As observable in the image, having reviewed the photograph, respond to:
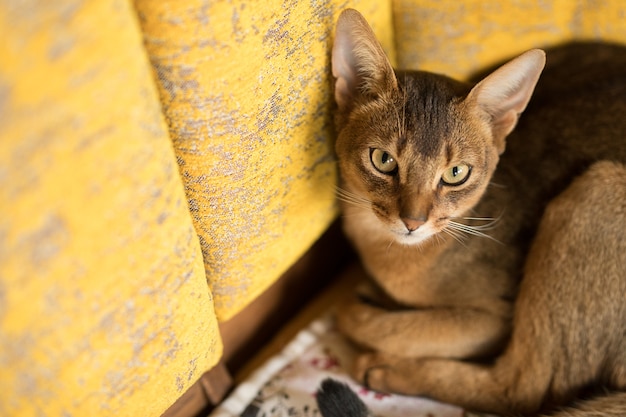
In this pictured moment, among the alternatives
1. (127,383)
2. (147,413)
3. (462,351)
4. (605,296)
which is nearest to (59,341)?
(127,383)

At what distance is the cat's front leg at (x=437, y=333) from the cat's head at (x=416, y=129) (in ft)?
0.94

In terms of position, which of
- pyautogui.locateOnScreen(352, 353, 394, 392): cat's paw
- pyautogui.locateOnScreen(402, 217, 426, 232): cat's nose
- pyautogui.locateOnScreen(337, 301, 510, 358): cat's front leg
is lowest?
pyautogui.locateOnScreen(352, 353, 394, 392): cat's paw

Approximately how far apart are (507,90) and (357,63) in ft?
1.26

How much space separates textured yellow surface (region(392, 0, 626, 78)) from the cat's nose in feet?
2.15

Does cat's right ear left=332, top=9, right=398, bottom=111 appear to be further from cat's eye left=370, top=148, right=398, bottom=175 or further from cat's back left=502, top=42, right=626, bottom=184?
cat's back left=502, top=42, right=626, bottom=184

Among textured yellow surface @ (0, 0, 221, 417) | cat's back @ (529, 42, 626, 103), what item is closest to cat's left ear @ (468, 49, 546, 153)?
cat's back @ (529, 42, 626, 103)

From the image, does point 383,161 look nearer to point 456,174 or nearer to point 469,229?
point 456,174

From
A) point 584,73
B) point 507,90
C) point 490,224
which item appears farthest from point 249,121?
point 584,73

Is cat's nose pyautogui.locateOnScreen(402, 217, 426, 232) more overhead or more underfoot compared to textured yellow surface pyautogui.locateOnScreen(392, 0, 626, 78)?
more underfoot

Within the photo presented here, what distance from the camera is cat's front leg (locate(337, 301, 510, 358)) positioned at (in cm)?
162

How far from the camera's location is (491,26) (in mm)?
1710

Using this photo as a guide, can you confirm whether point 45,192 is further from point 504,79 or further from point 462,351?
point 462,351

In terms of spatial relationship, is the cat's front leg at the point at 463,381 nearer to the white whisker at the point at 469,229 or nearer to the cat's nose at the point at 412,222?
the white whisker at the point at 469,229

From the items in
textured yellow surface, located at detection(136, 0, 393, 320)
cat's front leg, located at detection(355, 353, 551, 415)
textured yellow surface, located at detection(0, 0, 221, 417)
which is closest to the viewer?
textured yellow surface, located at detection(0, 0, 221, 417)
